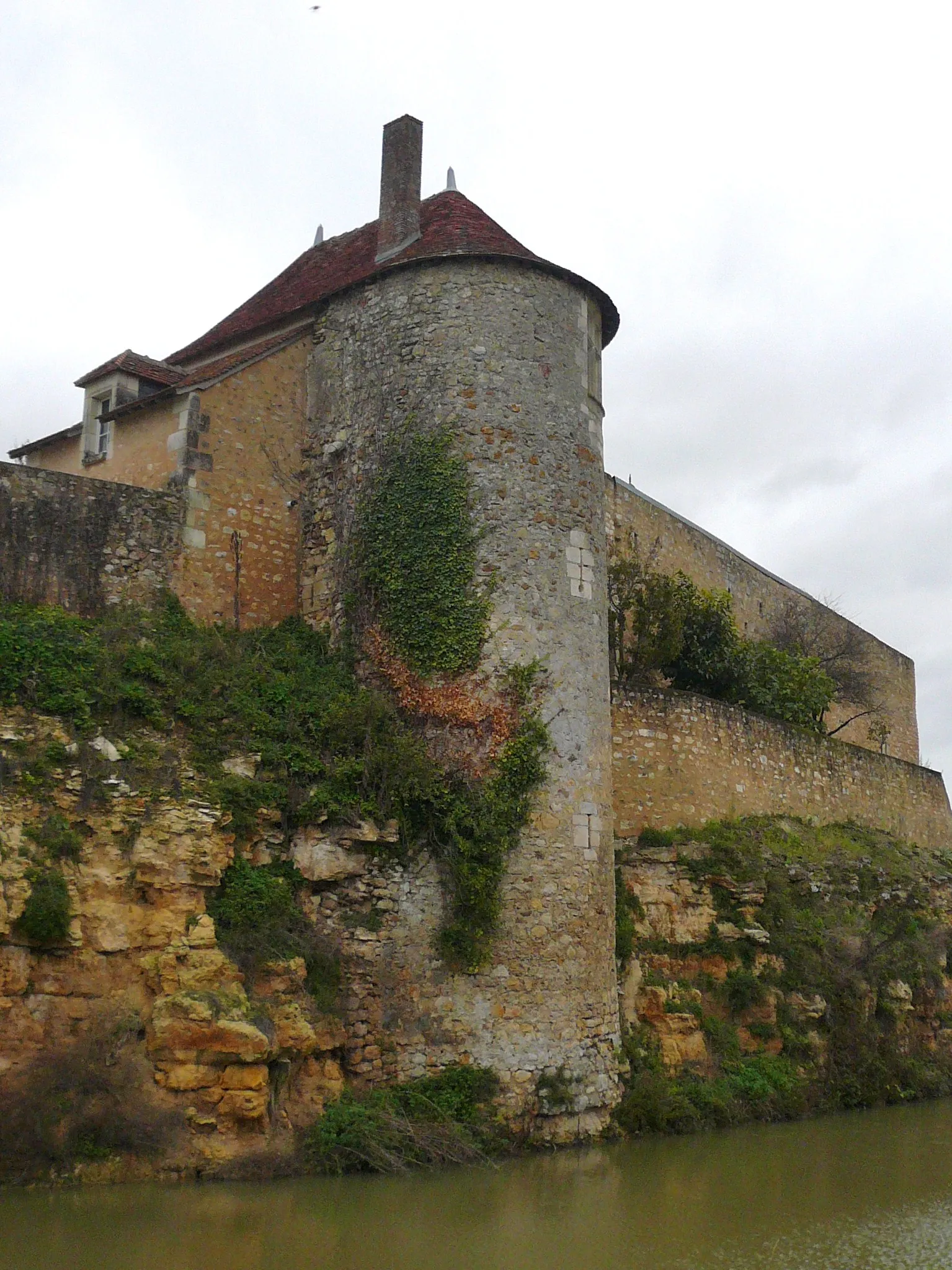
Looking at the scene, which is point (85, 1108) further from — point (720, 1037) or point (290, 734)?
point (720, 1037)

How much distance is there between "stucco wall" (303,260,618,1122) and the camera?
13445 mm

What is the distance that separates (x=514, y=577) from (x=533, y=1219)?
21.6ft

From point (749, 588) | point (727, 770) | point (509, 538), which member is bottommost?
point (727, 770)

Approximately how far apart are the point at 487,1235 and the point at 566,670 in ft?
20.3

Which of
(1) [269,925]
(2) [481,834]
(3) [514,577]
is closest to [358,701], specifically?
(2) [481,834]

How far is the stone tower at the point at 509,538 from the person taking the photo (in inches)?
531

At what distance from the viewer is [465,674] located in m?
14.7

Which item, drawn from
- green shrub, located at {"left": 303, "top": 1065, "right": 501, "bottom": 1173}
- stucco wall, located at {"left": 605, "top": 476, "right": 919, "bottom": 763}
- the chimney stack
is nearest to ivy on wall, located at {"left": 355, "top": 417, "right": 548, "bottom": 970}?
green shrub, located at {"left": 303, "top": 1065, "right": 501, "bottom": 1173}

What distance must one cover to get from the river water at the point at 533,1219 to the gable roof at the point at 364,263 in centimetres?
974

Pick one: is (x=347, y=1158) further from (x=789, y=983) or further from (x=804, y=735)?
(x=804, y=735)

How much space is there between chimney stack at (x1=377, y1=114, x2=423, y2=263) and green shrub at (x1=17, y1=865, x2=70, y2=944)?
9.21m

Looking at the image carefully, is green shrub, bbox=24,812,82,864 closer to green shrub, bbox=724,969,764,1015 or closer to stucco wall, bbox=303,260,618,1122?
stucco wall, bbox=303,260,618,1122

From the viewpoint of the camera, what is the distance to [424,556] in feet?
49.9

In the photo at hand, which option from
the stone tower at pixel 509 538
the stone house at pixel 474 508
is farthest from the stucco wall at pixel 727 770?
the stone tower at pixel 509 538
